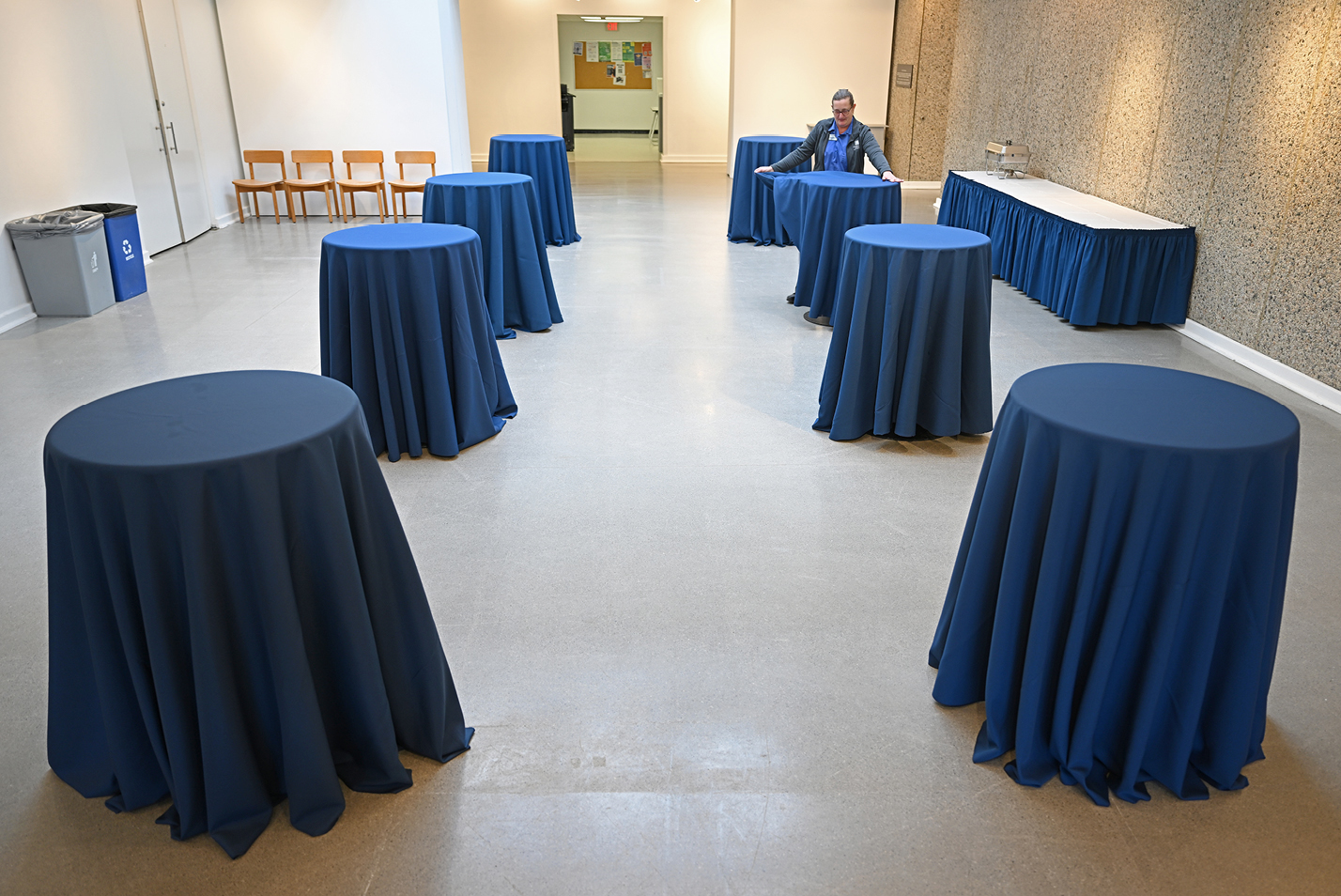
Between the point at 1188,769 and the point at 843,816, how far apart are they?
84cm

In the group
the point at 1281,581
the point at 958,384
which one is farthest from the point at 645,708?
the point at 958,384

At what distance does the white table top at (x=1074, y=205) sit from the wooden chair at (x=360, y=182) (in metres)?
5.81

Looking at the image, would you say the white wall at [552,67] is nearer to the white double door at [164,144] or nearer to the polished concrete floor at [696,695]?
the white double door at [164,144]

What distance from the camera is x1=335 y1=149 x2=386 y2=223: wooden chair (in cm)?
928

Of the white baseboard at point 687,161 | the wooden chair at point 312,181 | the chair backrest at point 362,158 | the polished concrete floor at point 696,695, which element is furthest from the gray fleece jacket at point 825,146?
the white baseboard at point 687,161

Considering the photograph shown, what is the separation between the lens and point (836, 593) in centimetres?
286

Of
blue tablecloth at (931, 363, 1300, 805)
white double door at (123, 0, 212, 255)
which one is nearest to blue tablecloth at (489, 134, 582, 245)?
white double door at (123, 0, 212, 255)

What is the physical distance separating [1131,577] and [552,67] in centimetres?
1354

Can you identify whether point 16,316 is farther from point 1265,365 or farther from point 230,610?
point 1265,365

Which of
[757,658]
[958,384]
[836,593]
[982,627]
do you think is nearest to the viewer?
[982,627]

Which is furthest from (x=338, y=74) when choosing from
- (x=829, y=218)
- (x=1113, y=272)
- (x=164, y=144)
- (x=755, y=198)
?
(x=1113, y=272)

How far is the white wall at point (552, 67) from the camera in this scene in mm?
13461

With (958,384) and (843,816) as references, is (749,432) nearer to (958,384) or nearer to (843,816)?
(958,384)

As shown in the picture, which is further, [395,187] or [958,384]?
[395,187]
